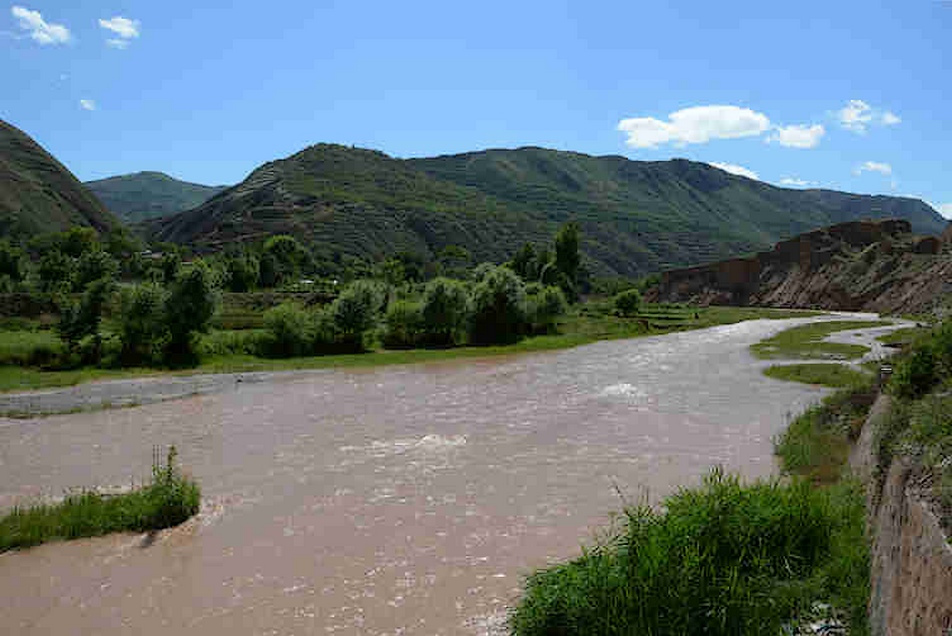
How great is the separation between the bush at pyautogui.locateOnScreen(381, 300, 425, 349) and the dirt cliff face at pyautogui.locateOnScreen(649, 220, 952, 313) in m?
61.5

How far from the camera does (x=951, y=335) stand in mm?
10336

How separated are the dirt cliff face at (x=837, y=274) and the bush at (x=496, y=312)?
52.5m

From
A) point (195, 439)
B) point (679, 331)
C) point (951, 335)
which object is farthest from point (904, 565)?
point (679, 331)

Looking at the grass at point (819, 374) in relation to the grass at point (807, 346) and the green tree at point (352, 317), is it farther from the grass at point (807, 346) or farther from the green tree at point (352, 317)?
the green tree at point (352, 317)

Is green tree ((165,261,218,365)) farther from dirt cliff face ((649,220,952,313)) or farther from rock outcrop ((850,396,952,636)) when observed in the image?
dirt cliff face ((649,220,952,313))

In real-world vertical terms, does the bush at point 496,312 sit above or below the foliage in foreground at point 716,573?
above

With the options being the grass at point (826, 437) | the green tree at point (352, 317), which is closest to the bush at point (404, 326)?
the green tree at point (352, 317)

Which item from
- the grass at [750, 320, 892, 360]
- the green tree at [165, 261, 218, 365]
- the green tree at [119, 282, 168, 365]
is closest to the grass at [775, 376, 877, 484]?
the grass at [750, 320, 892, 360]

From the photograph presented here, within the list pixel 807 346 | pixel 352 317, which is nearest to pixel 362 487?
pixel 352 317

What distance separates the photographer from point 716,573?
745cm

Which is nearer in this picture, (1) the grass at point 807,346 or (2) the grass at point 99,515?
(2) the grass at point 99,515

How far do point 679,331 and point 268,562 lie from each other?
6442 centimetres

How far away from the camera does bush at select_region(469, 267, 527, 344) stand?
5634cm

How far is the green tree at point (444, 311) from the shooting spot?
55188 mm
